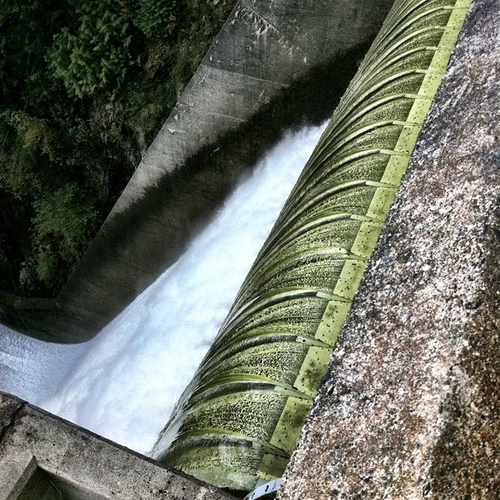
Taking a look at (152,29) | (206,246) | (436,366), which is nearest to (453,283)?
(436,366)

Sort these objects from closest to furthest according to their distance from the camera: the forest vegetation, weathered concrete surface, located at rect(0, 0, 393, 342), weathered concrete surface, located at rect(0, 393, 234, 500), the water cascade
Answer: weathered concrete surface, located at rect(0, 393, 234, 500) → the water cascade → weathered concrete surface, located at rect(0, 0, 393, 342) → the forest vegetation

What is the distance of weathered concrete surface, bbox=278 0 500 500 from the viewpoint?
7.17 feet

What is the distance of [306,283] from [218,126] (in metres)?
3.85

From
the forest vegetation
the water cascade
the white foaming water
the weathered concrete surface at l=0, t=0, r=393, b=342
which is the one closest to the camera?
the water cascade

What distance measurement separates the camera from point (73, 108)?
29.6 ft

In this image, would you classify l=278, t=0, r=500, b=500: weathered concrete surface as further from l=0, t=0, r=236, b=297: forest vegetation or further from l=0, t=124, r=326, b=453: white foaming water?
l=0, t=0, r=236, b=297: forest vegetation

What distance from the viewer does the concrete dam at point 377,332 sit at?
7.41ft

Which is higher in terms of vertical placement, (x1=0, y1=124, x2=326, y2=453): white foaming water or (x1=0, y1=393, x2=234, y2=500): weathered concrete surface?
(x1=0, y1=124, x2=326, y2=453): white foaming water

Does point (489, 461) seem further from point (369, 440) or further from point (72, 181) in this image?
point (72, 181)

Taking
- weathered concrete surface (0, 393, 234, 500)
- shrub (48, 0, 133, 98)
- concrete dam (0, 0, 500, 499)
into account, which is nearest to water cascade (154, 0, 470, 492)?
concrete dam (0, 0, 500, 499)

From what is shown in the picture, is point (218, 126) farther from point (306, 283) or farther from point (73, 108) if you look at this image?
point (306, 283)

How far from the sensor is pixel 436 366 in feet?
7.72

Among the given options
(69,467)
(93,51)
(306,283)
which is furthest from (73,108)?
(69,467)

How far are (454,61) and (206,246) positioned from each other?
4.25 metres
